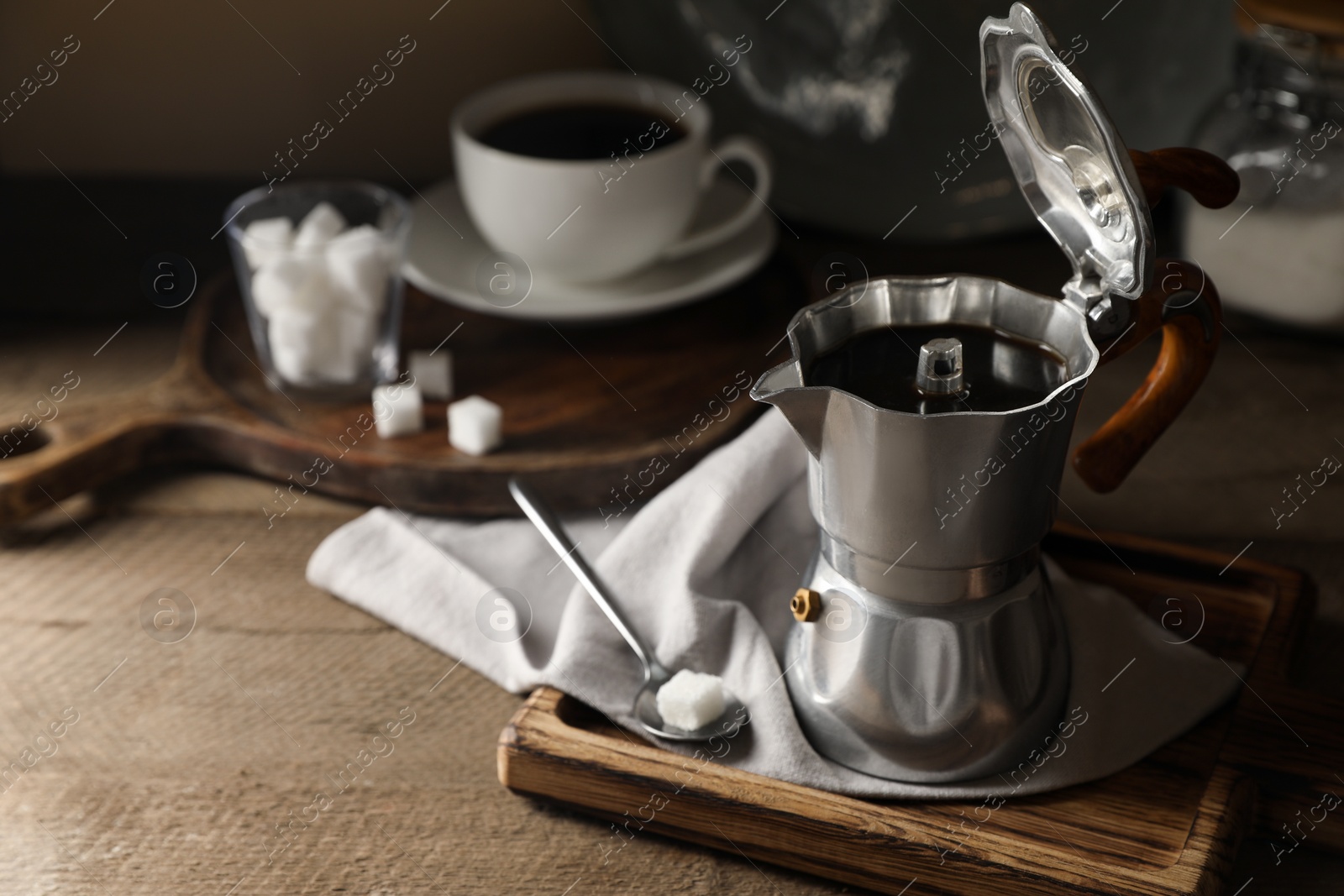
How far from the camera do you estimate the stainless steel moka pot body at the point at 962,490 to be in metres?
0.45

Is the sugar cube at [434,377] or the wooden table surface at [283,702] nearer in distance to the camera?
the wooden table surface at [283,702]

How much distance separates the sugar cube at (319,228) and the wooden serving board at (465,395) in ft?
0.32

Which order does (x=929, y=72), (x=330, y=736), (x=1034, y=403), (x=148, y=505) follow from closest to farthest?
(x=1034, y=403) → (x=330, y=736) → (x=148, y=505) → (x=929, y=72)

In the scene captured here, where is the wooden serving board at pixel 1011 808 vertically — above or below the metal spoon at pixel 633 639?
below

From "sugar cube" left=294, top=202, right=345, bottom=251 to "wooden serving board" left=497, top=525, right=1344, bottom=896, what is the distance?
37 cm

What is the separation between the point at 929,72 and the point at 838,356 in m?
0.53

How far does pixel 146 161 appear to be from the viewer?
1048mm

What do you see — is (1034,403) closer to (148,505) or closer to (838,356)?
(838,356)

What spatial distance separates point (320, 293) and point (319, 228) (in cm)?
5

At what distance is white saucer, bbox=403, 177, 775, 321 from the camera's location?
831mm

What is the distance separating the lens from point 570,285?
868mm

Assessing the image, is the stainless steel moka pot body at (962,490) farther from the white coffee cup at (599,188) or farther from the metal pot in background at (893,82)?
the metal pot in background at (893,82)

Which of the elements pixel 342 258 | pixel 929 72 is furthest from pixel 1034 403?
pixel 929 72

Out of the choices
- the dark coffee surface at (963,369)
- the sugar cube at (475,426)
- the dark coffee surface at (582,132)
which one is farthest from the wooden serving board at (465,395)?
the dark coffee surface at (963,369)
